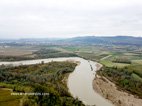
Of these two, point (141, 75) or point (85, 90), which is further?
point (141, 75)

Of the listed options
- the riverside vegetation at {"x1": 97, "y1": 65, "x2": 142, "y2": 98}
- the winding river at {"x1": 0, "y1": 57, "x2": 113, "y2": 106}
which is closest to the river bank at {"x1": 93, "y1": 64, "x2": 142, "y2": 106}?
the winding river at {"x1": 0, "y1": 57, "x2": 113, "y2": 106}

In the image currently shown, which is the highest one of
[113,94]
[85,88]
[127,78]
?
[127,78]

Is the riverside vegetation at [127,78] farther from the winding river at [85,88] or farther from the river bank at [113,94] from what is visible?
the winding river at [85,88]

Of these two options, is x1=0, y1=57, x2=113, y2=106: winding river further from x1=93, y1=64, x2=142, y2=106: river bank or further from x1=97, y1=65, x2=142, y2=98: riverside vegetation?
x1=97, y1=65, x2=142, y2=98: riverside vegetation

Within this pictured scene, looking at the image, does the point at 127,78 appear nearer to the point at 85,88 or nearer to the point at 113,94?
the point at 113,94

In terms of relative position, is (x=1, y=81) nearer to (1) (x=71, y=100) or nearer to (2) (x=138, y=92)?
(1) (x=71, y=100)

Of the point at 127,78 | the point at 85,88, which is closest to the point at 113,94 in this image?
the point at 85,88

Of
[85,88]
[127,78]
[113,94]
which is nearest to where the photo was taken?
[113,94]

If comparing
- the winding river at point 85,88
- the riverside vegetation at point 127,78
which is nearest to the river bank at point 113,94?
the winding river at point 85,88

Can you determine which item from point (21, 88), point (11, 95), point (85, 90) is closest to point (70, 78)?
point (85, 90)
